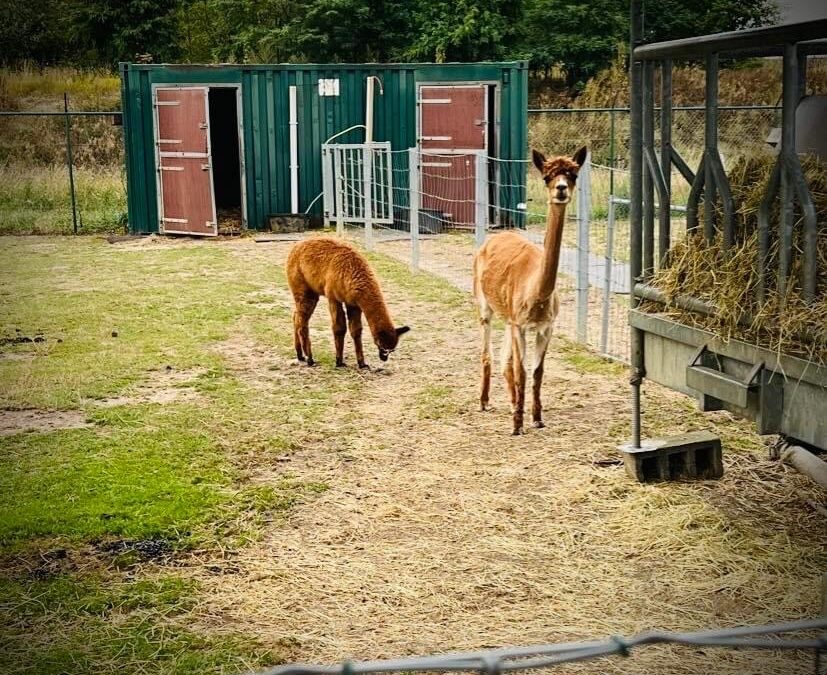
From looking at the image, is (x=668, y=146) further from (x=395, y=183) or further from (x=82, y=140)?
(x=82, y=140)

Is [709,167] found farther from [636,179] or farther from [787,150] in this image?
[636,179]

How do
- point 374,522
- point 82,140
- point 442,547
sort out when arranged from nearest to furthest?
1. point 442,547
2. point 374,522
3. point 82,140

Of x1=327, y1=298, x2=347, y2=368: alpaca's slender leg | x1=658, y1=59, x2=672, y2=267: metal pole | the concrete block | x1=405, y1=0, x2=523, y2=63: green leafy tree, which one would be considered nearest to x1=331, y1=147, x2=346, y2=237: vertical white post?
x1=327, y1=298, x2=347, y2=368: alpaca's slender leg

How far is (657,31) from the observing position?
29.5 metres

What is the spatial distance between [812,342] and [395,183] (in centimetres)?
1453

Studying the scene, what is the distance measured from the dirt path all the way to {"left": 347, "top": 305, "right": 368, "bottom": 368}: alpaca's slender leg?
4.28 feet

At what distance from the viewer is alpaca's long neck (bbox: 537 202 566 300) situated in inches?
248

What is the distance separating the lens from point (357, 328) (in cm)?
884

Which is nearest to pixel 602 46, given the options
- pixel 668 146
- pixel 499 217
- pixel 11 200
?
pixel 499 217

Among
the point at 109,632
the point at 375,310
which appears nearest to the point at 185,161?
the point at 375,310

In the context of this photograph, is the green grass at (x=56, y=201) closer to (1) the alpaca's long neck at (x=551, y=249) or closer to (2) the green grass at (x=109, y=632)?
(1) the alpaca's long neck at (x=551, y=249)

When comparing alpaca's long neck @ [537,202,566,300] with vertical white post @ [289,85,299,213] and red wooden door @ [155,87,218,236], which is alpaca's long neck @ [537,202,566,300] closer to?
red wooden door @ [155,87,218,236]

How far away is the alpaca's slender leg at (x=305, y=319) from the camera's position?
353 inches

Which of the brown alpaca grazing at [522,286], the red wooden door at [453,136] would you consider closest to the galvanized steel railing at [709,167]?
the brown alpaca grazing at [522,286]
